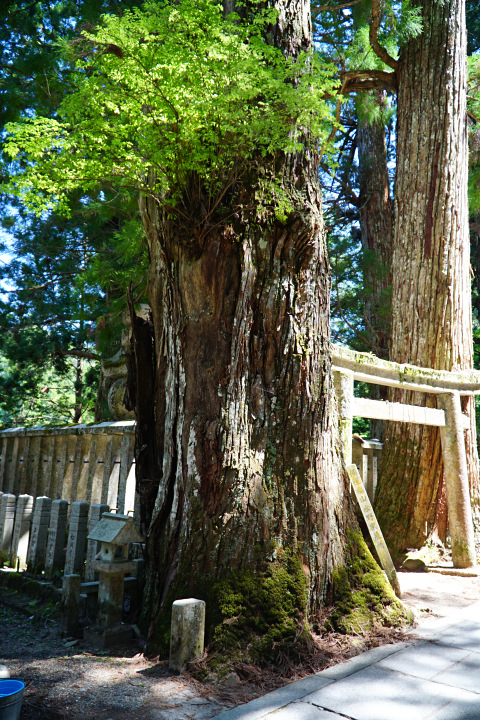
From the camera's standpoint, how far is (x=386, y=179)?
1021cm

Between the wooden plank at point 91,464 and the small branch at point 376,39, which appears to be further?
the small branch at point 376,39

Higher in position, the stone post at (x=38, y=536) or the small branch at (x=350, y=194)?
the small branch at (x=350, y=194)

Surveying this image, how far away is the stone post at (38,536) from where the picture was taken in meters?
3.93

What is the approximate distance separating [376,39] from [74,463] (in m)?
5.87

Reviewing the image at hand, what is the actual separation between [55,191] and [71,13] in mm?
6658

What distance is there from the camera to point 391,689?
2.34m

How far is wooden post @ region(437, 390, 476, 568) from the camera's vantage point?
5047mm

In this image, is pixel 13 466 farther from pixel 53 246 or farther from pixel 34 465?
pixel 53 246

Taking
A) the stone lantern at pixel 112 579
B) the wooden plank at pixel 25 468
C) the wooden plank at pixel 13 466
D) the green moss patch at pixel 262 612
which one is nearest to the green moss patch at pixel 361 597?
the green moss patch at pixel 262 612

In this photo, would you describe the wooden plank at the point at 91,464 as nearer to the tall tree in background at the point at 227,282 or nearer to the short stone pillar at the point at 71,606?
the tall tree in background at the point at 227,282

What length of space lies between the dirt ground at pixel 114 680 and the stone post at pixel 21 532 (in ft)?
3.17

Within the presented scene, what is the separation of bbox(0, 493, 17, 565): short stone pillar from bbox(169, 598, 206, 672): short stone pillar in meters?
2.51

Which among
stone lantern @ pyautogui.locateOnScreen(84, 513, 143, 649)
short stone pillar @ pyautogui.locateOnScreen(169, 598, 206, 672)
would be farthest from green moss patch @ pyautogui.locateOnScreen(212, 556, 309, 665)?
stone lantern @ pyautogui.locateOnScreen(84, 513, 143, 649)

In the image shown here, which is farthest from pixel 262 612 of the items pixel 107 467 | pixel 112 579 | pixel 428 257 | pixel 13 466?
pixel 13 466
